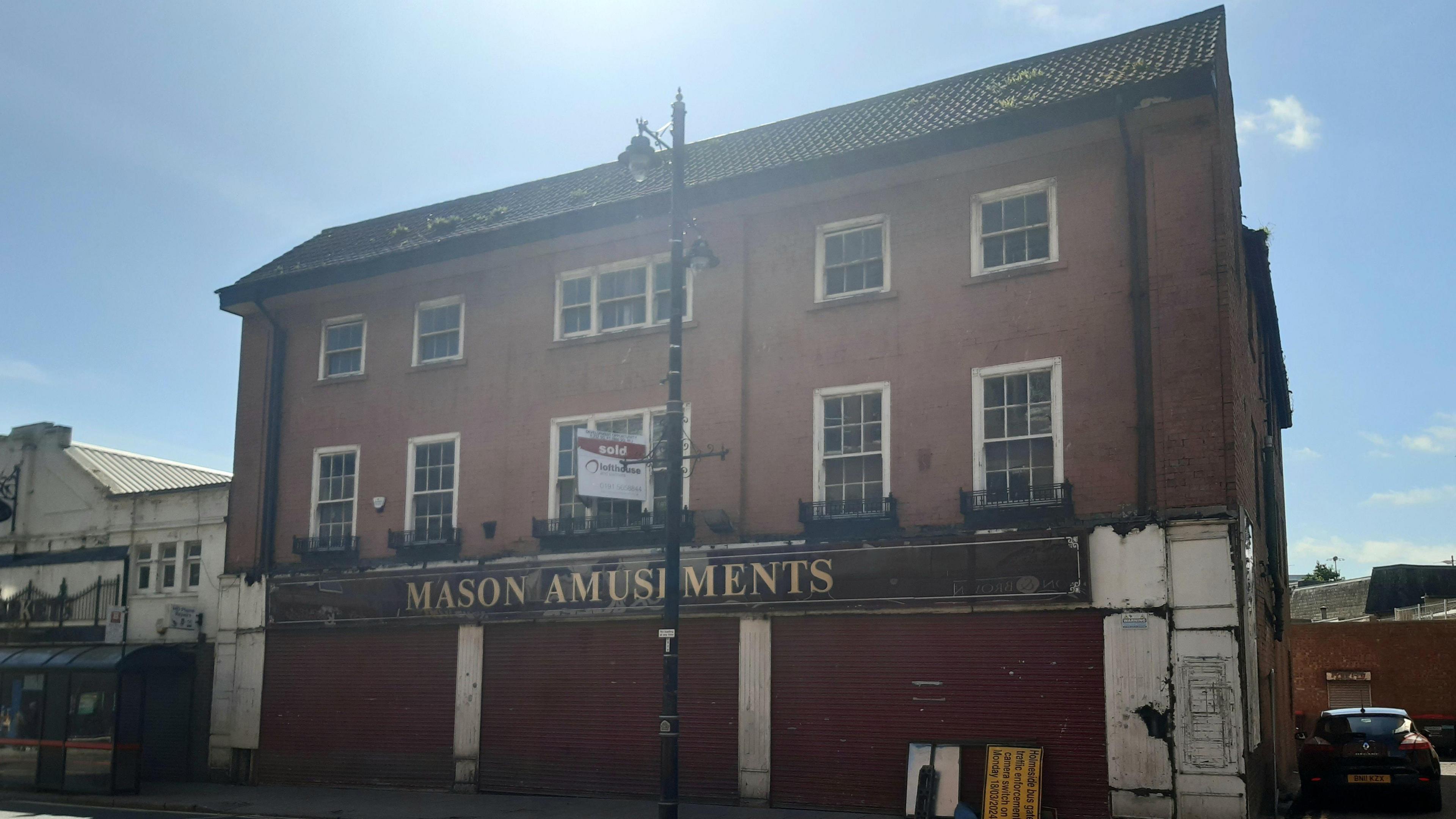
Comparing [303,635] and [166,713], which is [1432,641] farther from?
[166,713]

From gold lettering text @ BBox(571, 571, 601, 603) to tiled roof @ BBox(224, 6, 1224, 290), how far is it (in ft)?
20.4

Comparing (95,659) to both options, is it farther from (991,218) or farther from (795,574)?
(991,218)

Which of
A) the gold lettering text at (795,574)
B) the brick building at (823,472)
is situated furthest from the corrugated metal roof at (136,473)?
the gold lettering text at (795,574)

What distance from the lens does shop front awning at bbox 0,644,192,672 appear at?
2180 cm

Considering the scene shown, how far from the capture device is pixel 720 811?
672 inches

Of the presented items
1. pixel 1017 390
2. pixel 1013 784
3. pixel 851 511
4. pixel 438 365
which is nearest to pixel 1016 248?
pixel 1017 390

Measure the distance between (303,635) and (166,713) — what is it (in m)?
3.45

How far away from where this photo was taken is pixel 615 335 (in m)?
20.2

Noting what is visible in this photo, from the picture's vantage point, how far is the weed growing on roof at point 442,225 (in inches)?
902

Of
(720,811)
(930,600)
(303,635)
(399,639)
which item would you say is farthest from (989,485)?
(303,635)

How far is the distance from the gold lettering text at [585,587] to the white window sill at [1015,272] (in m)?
7.46

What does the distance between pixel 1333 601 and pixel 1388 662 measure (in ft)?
43.1

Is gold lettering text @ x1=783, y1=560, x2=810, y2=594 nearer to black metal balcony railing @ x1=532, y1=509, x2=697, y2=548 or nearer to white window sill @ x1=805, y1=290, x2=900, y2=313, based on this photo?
black metal balcony railing @ x1=532, y1=509, x2=697, y2=548

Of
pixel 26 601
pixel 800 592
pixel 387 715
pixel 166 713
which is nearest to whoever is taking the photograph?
pixel 800 592
